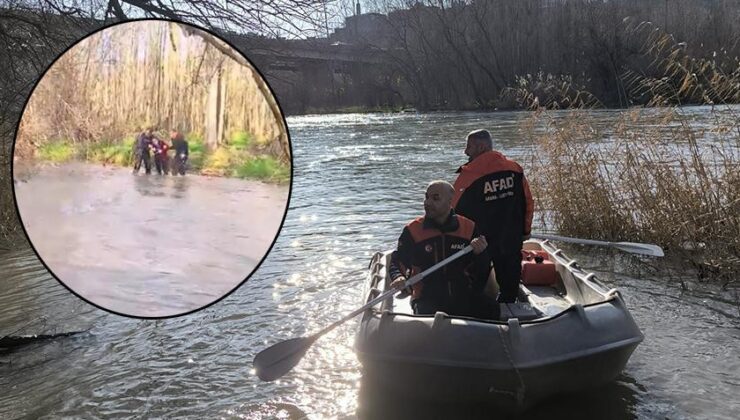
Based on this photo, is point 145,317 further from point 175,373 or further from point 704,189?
point 704,189

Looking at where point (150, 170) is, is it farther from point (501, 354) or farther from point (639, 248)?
point (639, 248)

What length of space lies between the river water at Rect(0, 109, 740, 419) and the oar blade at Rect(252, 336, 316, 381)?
50 centimetres

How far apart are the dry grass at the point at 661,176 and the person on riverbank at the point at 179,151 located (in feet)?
24.3

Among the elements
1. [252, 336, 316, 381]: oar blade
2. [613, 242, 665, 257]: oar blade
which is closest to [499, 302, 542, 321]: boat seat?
[613, 242, 665, 257]: oar blade

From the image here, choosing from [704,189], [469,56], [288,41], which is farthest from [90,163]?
[469,56]

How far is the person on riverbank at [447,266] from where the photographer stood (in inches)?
207

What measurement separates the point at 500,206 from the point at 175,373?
324cm

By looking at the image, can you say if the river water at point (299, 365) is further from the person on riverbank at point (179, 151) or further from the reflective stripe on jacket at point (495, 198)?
the person on riverbank at point (179, 151)

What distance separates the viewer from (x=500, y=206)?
589 cm

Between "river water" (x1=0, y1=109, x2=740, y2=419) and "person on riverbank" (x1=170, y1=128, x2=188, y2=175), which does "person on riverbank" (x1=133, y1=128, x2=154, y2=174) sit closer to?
"person on riverbank" (x1=170, y1=128, x2=188, y2=175)

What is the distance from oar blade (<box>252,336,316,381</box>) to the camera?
16.0ft

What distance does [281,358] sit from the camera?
496 centimetres

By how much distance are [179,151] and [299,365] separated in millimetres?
5068

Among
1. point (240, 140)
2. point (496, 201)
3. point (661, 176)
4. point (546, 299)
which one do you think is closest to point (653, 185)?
point (661, 176)
